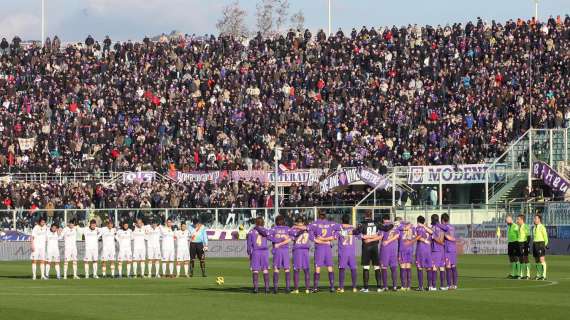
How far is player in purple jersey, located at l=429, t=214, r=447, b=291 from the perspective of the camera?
118 feet

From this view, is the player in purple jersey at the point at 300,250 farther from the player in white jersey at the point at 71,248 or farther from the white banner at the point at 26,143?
the white banner at the point at 26,143

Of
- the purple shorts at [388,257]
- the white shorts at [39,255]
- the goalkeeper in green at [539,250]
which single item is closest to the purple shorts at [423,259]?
the purple shorts at [388,257]

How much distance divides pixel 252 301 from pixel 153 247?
50.6 feet

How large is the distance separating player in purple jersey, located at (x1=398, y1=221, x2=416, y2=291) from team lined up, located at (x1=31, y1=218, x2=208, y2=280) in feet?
→ 37.0

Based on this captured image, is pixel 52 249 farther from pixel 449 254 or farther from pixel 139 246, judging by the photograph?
pixel 449 254

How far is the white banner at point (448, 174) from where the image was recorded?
7169cm

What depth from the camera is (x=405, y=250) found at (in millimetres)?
35969

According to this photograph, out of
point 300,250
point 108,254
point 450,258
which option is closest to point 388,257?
point 450,258

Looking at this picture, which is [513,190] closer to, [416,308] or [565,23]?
[565,23]

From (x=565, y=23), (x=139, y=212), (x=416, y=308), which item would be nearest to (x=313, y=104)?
(x=565, y=23)

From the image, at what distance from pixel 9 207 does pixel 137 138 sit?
12586mm

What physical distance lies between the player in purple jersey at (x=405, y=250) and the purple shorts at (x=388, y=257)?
0.22 metres

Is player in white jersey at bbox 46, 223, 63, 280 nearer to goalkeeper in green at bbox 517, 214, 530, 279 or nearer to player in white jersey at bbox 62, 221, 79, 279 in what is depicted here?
player in white jersey at bbox 62, 221, 79, 279

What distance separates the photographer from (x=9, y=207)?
6906cm
